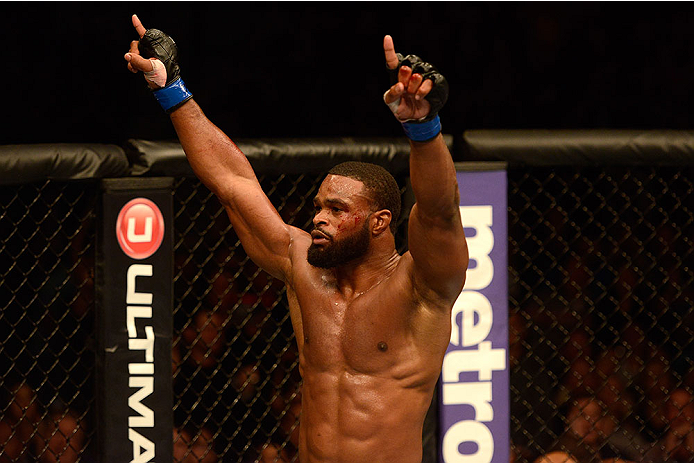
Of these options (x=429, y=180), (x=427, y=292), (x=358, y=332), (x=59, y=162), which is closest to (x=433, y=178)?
(x=429, y=180)

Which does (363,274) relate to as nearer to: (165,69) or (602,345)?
(165,69)

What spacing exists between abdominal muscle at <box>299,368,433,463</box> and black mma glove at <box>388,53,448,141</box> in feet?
1.64

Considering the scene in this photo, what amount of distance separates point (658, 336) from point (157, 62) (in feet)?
7.30

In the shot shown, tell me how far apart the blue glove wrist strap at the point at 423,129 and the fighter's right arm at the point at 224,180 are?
496mm

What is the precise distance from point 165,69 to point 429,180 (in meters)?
0.64

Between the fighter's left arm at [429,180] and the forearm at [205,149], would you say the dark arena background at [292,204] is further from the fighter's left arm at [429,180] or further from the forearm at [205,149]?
the fighter's left arm at [429,180]

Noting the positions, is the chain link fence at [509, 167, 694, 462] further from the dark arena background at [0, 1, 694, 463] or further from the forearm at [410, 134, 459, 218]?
the forearm at [410, 134, 459, 218]

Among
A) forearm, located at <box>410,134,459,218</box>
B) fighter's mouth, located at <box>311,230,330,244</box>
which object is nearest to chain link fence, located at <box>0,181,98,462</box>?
fighter's mouth, located at <box>311,230,330,244</box>

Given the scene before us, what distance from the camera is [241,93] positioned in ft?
11.1

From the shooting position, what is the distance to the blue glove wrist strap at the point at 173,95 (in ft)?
5.90

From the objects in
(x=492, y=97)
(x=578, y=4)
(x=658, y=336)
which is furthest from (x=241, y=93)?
(x=658, y=336)

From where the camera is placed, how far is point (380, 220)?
1713mm

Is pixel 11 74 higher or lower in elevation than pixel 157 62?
higher

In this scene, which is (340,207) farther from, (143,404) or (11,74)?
(11,74)
